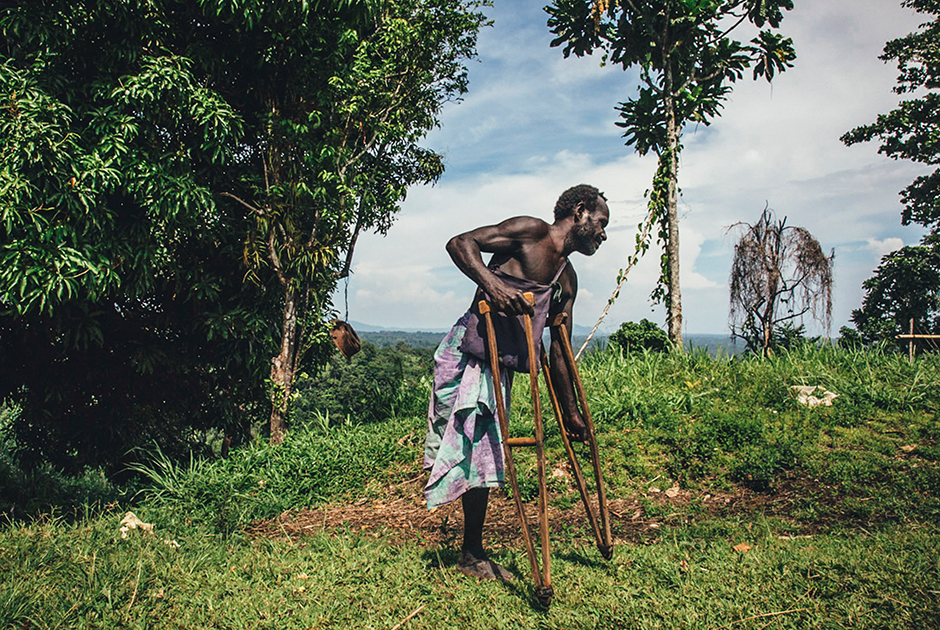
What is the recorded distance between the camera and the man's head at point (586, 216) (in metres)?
3.58

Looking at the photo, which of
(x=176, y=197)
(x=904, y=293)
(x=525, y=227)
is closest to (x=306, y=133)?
(x=176, y=197)

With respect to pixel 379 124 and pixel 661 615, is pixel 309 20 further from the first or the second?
pixel 661 615

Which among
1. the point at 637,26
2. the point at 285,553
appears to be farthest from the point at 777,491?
the point at 637,26

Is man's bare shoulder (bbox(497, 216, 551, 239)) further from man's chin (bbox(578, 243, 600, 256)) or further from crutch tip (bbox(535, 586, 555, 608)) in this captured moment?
crutch tip (bbox(535, 586, 555, 608))

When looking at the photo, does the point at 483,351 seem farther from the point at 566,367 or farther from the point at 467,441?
the point at 566,367

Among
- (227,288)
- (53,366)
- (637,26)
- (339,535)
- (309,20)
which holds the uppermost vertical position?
(637,26)

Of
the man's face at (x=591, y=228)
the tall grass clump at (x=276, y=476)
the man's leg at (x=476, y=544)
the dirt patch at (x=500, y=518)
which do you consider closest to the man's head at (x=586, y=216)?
the man's face at (x=591, y=228)

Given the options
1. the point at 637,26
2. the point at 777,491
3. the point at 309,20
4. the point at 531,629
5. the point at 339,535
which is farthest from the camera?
the point at 637,26

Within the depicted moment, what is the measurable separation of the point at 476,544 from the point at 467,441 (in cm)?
71

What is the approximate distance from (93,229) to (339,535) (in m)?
3.83

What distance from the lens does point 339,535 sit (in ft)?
15.5

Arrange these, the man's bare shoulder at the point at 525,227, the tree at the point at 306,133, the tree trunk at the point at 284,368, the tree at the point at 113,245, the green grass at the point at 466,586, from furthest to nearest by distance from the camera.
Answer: the tree trunk at the point at 284,368
the tree at the point at 306,133
the tree at the point at 113,245
the man's bare shoulder at the point at 525,227
the green grass at the point at 466,586

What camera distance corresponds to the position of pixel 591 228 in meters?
3.57

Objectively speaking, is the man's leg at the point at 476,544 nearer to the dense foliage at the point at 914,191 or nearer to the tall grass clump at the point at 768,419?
the tall grass clump at the point at 768,419
